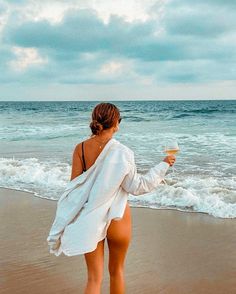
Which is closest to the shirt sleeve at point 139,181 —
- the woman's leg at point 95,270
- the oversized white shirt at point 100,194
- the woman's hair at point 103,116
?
the oversized white shirt at point 100,194

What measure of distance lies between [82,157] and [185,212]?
4.26 m

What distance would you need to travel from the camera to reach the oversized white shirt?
2855 mm

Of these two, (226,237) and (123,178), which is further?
(226,237)

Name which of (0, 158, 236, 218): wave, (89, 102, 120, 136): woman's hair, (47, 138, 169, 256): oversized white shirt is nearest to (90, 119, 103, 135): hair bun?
(89, 102, 120, 136): woman's hair

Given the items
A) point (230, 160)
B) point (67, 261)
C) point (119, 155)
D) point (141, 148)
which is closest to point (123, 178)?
point (119, 155)

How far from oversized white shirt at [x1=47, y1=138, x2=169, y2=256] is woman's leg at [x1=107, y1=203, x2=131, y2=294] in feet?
0.24

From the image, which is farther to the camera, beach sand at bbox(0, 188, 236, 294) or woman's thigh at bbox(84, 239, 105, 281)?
beach sand at bbox(0, 188, 236, 294)

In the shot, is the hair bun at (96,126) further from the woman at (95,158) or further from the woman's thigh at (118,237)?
the woman's thigh at (118,237)

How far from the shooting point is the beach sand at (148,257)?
14.1ft

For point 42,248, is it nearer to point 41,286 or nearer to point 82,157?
point 41,286

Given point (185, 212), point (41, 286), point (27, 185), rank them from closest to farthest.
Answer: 1. point (41, 286)
2. point (185, 212)
3. point (27, 185)

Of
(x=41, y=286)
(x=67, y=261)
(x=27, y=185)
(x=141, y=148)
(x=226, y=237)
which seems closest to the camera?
(x=41, y=286)

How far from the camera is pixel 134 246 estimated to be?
5379mm

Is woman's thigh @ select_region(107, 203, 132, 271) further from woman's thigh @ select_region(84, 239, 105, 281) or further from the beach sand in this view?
the beach sand
